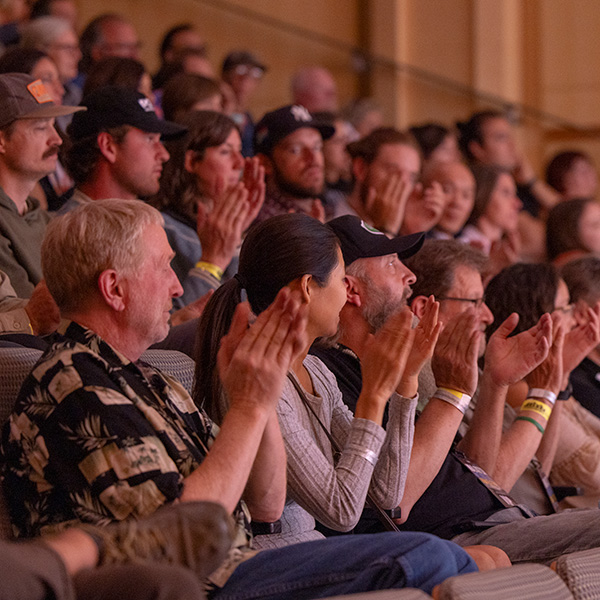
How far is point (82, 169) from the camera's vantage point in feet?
10.8

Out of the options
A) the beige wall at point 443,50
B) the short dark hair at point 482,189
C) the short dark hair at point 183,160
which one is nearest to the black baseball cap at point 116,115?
the short dark hair at point 183,160

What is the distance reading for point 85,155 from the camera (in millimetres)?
3299

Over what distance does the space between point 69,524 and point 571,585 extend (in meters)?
0.96

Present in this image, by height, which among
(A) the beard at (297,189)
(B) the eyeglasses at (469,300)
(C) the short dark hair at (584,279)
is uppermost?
(B) the eyeglasses at (469,300)

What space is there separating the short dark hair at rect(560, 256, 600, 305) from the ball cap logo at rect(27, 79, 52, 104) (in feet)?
6.02

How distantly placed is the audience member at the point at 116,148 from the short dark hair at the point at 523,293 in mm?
1162

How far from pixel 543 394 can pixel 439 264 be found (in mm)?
467

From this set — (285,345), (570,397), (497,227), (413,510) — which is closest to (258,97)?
(497,227)

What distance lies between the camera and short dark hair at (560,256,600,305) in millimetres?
3441

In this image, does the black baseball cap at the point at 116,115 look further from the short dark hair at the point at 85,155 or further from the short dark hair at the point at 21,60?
the short dark hair at the point at 21,60

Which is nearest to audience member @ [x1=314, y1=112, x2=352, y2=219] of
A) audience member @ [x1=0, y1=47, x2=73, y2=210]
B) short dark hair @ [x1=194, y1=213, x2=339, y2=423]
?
audience member @ [x1=0, y1=47, x2=73, y2=210]

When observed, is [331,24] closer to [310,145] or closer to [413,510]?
[310,145]

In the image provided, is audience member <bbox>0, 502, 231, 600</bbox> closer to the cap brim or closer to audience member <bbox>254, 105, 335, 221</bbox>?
the cap brim

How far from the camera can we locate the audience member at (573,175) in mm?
6352
